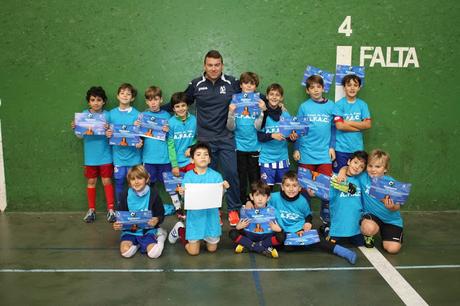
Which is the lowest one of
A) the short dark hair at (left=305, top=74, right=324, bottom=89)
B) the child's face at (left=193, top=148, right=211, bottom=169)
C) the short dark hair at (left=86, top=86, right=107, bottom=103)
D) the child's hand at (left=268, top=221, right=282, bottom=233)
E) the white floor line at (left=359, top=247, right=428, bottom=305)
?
the white floor line at (left=359, top=247, right=428, bottom=305)

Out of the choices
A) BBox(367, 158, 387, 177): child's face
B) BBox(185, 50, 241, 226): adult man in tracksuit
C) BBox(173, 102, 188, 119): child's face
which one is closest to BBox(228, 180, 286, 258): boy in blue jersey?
BBox(185, 50, 241, 226): adult man in tracksuit

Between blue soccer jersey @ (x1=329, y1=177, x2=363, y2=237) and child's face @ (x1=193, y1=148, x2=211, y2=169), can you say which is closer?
child's face @ (x1=193, y1=148, x2=211, y2=169)

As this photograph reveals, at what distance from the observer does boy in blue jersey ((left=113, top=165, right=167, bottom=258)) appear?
4570mm

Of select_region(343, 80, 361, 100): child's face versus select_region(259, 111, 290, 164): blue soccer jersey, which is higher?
select_region(343, 80, 361, 100): child's face

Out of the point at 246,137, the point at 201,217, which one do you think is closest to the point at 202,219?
the point at 201,217

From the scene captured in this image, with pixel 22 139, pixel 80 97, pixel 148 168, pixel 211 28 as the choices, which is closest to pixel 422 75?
pixel 211 28

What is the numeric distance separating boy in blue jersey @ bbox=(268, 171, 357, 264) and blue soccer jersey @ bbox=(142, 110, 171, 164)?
1481 mm

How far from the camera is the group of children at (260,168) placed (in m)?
4.64

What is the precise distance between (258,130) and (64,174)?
2578 millimetres

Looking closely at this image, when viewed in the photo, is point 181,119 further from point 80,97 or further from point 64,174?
point 64,174

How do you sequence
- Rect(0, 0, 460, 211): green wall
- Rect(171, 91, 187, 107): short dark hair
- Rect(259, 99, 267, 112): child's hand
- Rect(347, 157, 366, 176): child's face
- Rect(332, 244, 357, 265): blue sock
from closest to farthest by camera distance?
Rect(332, 244, 357, 265): blue sock
Rect(347, 157, 366, 176): child's face
Rect(259, 99, 267, 112): child's hand
Rect(171, 91, 187, 107): short dark hair
Rect(0, 0, 460, 211): green wall

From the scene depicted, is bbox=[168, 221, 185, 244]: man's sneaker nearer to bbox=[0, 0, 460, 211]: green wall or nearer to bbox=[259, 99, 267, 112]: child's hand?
bbox=[259, 99, 267, 112]: child's hand

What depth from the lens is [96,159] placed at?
5.67 metres

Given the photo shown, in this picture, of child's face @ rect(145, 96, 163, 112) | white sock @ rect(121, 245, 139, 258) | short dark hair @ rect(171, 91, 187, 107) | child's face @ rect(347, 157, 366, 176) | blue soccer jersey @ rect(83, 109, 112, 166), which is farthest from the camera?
blue soccer jersey @ rect(83, 109, 112, 166)
